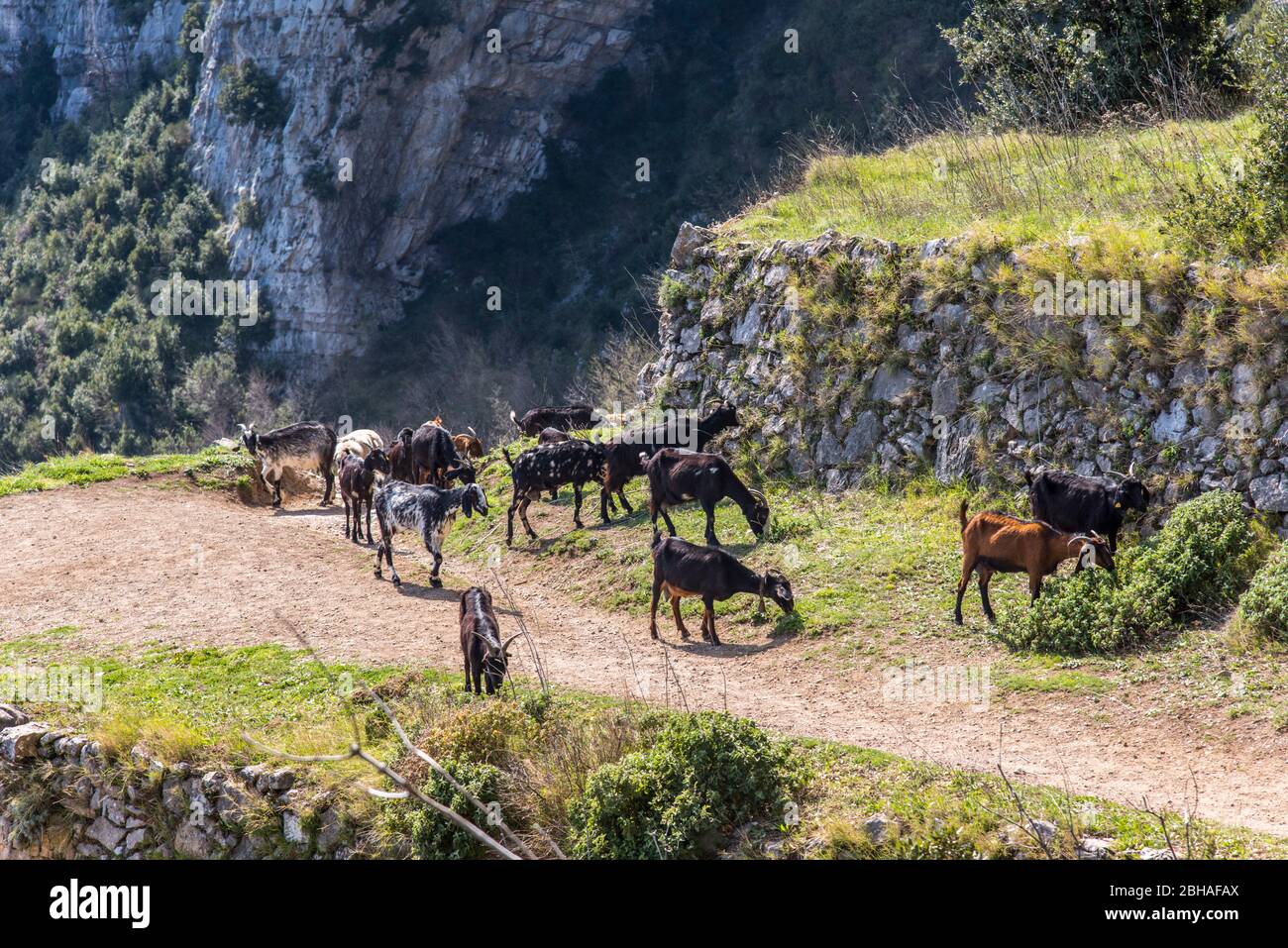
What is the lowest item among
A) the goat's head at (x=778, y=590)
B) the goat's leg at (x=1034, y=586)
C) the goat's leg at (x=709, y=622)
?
the goat's leg at (x=709, y=622)

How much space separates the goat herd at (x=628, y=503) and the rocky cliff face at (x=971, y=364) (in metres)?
0.90

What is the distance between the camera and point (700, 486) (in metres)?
16.3

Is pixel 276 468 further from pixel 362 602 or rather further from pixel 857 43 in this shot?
pixel 857 43

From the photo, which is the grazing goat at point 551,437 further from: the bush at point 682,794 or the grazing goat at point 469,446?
the bush at point 682,794

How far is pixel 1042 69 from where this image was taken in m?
22.7

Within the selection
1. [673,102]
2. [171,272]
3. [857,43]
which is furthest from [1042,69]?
[171,272]

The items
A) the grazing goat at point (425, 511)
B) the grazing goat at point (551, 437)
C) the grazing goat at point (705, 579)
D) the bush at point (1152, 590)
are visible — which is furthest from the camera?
the grazing goat at point (551, 437)

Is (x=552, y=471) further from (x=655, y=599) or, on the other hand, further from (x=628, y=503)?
(x=655, y=599)

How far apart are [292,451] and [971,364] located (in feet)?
45.2

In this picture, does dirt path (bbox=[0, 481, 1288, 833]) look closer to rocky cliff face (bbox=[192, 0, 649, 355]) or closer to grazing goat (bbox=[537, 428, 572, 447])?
grazing goat (bbox=[537, 428, 572, 447])

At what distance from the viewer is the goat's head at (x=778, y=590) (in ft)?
43.9

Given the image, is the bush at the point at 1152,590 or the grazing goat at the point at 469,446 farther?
the grazing goat at the point at 469,446

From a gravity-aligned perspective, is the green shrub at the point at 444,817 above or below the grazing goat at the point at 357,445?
below

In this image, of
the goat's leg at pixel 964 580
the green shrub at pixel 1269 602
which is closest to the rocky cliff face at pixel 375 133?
the goat's leg at pixel 964 580
